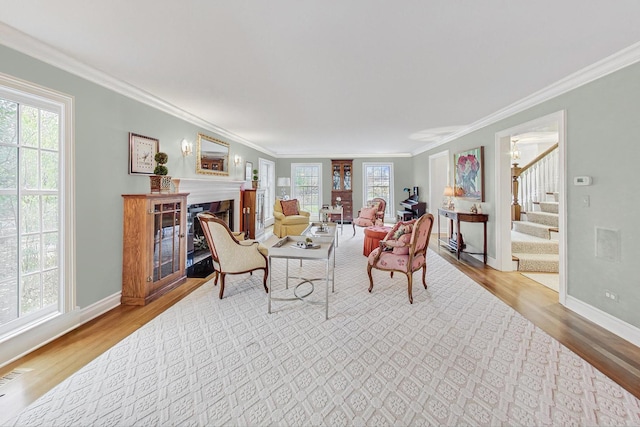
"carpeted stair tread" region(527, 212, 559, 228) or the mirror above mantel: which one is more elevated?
the mirror above mantel

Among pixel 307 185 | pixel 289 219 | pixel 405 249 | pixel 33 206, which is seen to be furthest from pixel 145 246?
pixel 307 185

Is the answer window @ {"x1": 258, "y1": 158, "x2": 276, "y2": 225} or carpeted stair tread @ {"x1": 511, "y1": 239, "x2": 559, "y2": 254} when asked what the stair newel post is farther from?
window @ {"x1": 258, "y1": 158, "x2": 276, "y2": 225}

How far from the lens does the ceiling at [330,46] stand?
6.03ft

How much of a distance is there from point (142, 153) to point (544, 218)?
7.16m

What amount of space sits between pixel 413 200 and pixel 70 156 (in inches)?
323

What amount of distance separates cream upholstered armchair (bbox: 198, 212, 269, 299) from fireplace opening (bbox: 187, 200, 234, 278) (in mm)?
1119

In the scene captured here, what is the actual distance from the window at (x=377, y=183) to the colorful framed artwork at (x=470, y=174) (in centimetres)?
380

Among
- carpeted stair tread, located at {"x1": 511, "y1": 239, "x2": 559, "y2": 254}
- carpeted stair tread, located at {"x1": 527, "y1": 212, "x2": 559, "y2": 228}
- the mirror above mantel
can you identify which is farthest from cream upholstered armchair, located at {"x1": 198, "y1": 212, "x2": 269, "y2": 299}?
carpeted stair tread, located at {"x1": 527, "y1": 212, "x2": 559, "y2": 228}

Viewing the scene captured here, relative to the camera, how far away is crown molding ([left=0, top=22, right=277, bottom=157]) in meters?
2.12

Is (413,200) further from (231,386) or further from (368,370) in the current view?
(231,386)

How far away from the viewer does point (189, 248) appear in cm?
475

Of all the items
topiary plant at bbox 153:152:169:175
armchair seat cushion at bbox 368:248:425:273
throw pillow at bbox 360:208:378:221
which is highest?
topiary plant at bbox 153:152:169:175

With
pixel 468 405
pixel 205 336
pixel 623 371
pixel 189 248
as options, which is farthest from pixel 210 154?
pixel 623 371

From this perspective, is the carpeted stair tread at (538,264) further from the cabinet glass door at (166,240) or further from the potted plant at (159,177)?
the potted plant at (159,177)
